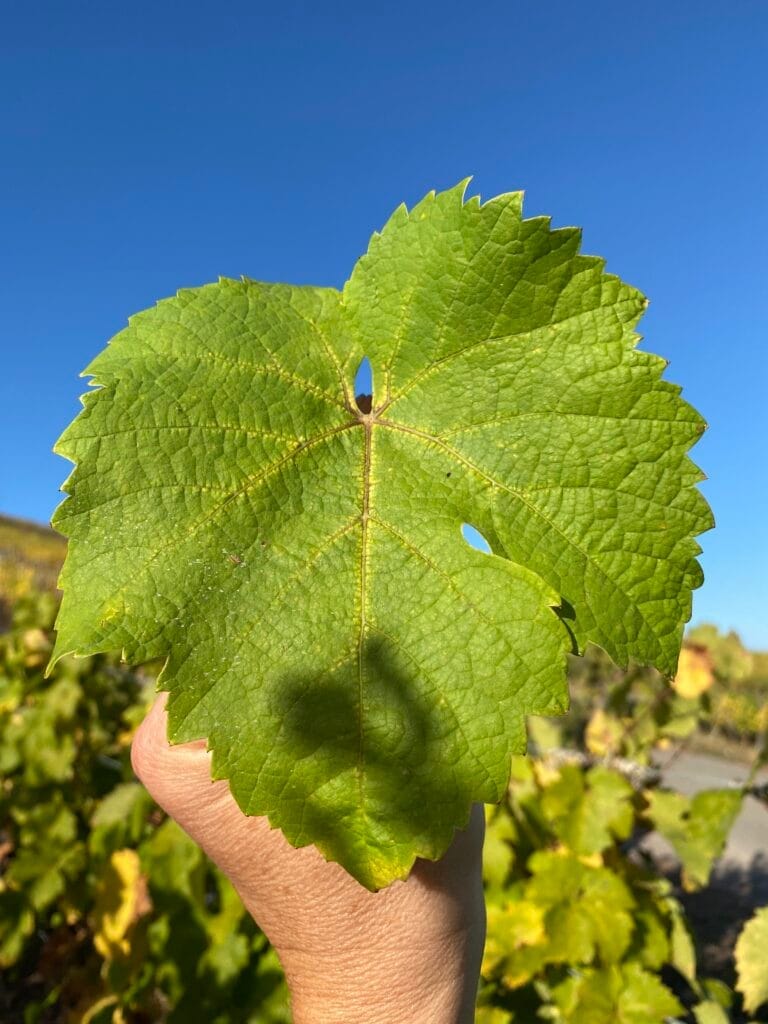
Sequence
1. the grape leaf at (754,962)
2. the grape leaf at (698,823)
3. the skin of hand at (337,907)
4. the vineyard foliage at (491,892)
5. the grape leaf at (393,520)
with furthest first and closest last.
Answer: the grape leaf at (698,823) < the vineyard foliage at (491,892) < the grape leaf at (754,962) < the skin of hand at (337,907) < the grape leaf at (393,520)

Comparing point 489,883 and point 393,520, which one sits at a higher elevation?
point 393,520

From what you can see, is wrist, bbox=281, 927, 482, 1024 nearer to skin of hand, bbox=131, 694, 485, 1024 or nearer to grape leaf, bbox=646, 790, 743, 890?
skin of hand, bbox=131, 694, 485, 1024

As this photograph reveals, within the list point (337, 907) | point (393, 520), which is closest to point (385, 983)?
point (337, 907)

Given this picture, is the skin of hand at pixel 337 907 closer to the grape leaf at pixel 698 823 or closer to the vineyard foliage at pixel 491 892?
the vineyard foliage at pixel 491 892

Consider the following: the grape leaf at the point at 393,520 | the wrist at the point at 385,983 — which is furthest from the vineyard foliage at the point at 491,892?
the grape leaf at the point at 393,520

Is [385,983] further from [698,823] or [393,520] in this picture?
[698,823]

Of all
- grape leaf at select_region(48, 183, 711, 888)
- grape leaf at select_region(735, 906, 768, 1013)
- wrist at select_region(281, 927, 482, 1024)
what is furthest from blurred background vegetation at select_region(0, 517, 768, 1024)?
grape leaf at select_region(48, 183, 711, 888)

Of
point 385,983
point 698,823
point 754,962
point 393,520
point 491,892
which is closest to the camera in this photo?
point 393,520
